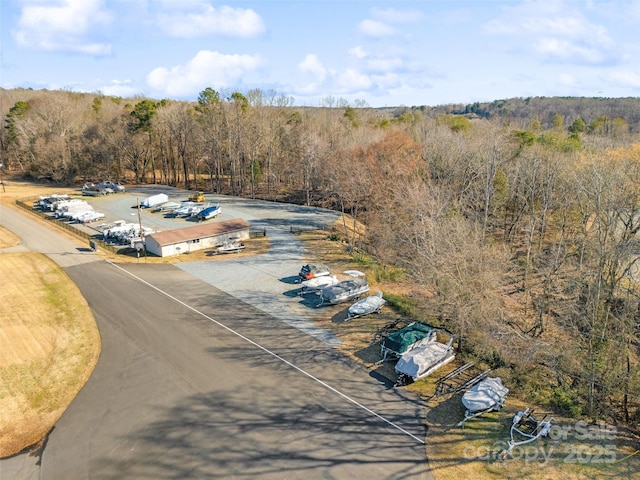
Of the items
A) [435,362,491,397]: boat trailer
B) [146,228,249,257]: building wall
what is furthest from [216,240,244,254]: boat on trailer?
[435,362,491,397]: boat trailer

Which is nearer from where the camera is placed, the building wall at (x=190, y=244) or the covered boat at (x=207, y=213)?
the building wall at (x=190, y=244)

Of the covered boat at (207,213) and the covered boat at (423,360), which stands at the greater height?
the covered boat at (207,213)

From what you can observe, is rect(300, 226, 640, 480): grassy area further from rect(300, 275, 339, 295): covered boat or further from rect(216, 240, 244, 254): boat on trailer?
rect(216, 240, 244, 254): boat on trailer

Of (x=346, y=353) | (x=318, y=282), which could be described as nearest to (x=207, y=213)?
(x=318, y=282)

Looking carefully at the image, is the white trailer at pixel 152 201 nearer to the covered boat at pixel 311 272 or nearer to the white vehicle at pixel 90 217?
the white vehicle at pixel 90 217

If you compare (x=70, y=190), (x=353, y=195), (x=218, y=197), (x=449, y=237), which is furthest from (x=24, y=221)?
(x=449, y=237)

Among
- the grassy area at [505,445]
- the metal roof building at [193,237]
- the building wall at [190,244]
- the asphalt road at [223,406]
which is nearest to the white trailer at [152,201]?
the metal roof building at [193,237]

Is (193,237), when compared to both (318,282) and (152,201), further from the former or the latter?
(152,201)
